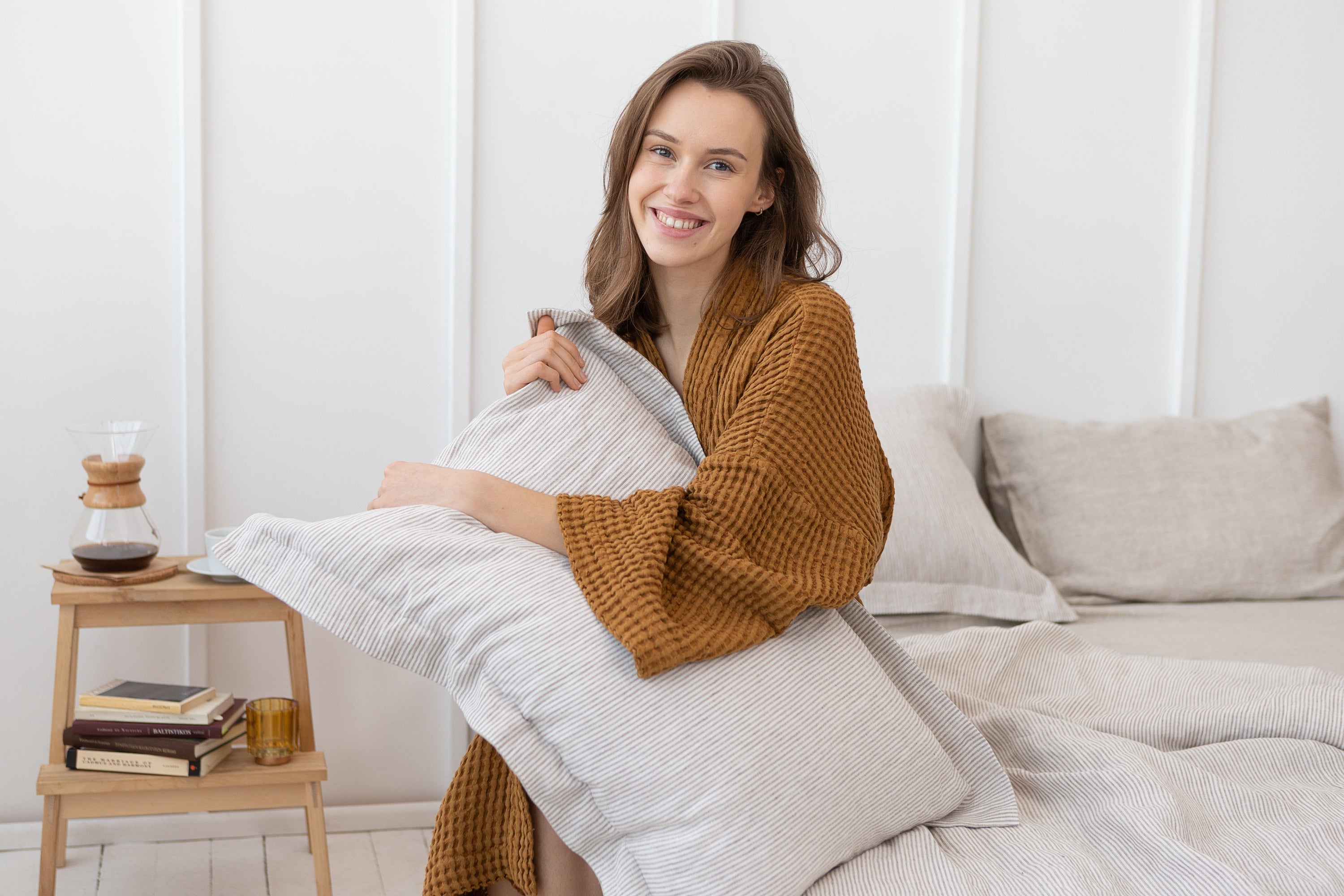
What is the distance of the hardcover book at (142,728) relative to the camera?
74.6 inches

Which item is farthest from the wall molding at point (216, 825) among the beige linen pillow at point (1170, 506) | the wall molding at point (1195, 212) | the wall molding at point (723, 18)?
the wall molding at point (1195, 212)

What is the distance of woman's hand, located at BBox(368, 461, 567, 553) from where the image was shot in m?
1.12

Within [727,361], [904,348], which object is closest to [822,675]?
[727,361]

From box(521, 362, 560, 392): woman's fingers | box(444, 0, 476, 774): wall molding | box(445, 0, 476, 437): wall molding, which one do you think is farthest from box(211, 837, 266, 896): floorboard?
box(521, 362, 560, 392): woman's fingers

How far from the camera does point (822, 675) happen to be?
1078mm

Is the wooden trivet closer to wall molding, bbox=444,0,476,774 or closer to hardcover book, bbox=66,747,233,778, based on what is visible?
hardcover book, bbox=66,747,233,778

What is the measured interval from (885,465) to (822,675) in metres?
0.47

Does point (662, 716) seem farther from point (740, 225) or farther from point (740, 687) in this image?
point (740, 225)

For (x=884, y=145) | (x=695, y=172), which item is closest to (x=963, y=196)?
(x=884, y=145)

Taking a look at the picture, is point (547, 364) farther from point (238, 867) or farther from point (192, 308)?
point (238, 867)

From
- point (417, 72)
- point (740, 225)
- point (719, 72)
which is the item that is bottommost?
point (740, 225)

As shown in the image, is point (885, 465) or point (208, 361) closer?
point (885, 465)

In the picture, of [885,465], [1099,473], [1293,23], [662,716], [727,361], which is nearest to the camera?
Result: [662,716]

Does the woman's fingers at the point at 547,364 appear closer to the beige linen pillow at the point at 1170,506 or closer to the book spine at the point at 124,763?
the book spine at the point at 124,763
